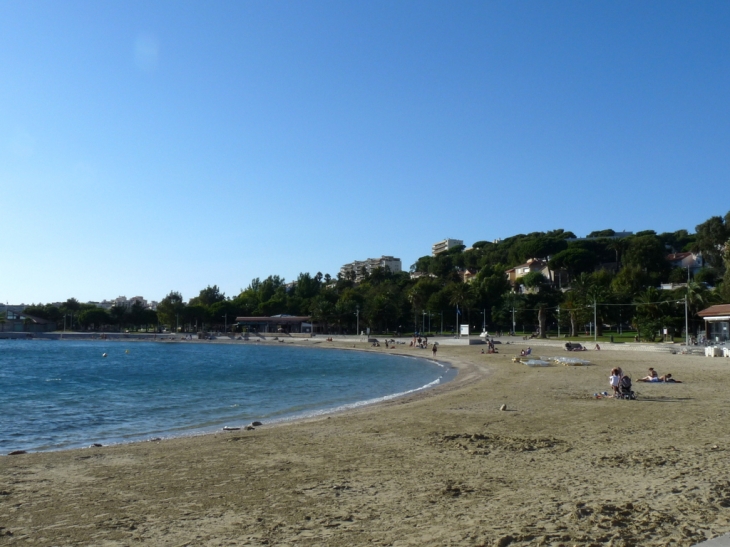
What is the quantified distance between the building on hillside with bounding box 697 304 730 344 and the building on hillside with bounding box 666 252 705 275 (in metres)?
70.5

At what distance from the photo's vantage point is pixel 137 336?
150m

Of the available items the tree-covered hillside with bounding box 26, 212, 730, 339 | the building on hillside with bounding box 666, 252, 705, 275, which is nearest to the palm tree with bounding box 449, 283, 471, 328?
the tree-covered hillside with bounding box 26, 212, 730, 339

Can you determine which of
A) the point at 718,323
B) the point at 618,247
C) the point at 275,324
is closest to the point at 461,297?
the point at 618,247

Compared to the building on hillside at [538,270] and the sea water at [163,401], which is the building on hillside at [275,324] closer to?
the building on hillside at [538,270]

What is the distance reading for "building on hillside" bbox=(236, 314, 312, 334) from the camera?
14725cm

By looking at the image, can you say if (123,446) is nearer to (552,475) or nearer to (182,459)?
(182,459)

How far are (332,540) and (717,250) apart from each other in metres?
95.1

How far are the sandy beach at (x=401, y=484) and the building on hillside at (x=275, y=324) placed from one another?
129m

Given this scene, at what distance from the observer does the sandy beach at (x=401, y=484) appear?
7.14 metres

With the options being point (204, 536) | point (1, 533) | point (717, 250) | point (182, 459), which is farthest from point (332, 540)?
point (717, 250)

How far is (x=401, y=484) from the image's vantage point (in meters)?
9.54

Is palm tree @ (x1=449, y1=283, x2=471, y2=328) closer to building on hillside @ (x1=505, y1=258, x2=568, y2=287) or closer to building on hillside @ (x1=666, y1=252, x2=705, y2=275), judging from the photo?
building on hillside @ (x1=505, y1=258, x2=568, y2=287)

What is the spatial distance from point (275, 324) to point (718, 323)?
11388 cm

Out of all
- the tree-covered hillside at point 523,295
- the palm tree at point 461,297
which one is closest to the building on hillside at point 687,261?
the tree-covered hillside at point 523,295
